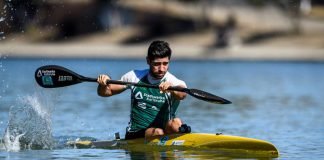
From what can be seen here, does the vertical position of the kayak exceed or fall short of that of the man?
it falls short

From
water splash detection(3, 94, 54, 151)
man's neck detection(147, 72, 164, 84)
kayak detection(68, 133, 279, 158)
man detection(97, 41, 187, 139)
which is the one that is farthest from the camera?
water splash detection(3, 94, 54, 151)

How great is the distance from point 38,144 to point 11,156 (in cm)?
157

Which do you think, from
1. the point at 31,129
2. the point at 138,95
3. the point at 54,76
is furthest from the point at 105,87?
the point at 31,129

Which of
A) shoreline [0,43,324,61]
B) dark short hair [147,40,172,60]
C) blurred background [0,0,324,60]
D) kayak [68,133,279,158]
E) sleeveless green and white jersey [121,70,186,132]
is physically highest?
blurred background [0,0,324,60]

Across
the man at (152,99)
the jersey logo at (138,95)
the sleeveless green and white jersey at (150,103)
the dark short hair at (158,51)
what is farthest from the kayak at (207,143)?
the dark short hair at (158,51)

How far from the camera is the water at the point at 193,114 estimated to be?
58.3 ft

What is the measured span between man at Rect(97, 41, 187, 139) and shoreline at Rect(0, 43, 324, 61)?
1757 inches

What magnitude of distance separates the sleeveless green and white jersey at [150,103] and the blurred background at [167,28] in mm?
42029

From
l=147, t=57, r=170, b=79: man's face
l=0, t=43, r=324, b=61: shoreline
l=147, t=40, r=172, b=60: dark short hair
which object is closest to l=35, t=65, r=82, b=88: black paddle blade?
l=147, t=57, r=170, b=79: man's face

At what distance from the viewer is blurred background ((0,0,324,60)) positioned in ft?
209

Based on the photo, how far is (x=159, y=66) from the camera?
16734mm

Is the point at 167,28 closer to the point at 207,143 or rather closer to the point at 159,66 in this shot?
the point at 207,143

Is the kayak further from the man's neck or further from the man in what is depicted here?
the man's neck

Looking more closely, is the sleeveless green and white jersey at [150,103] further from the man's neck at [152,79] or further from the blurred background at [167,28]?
the blurred background at [167,28]
